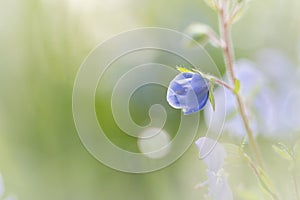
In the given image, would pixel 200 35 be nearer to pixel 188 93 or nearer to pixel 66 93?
pixel 188 93

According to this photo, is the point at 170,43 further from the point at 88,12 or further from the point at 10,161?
the point at 10,161

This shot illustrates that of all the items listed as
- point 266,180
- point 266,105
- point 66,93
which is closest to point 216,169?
point 266,180

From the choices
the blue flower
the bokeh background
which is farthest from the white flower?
the bokeh background

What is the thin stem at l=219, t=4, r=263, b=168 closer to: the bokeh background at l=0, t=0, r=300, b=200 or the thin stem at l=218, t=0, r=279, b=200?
the thin stem at l=218, t=0, r=279, b=200

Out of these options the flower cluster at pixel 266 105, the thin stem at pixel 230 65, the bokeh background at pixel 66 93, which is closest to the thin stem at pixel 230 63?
the thin stem at pixel 230 65

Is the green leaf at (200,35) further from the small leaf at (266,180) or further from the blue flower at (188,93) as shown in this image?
the small leaf at (266,180)

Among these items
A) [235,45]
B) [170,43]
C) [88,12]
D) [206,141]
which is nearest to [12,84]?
[88,12]
